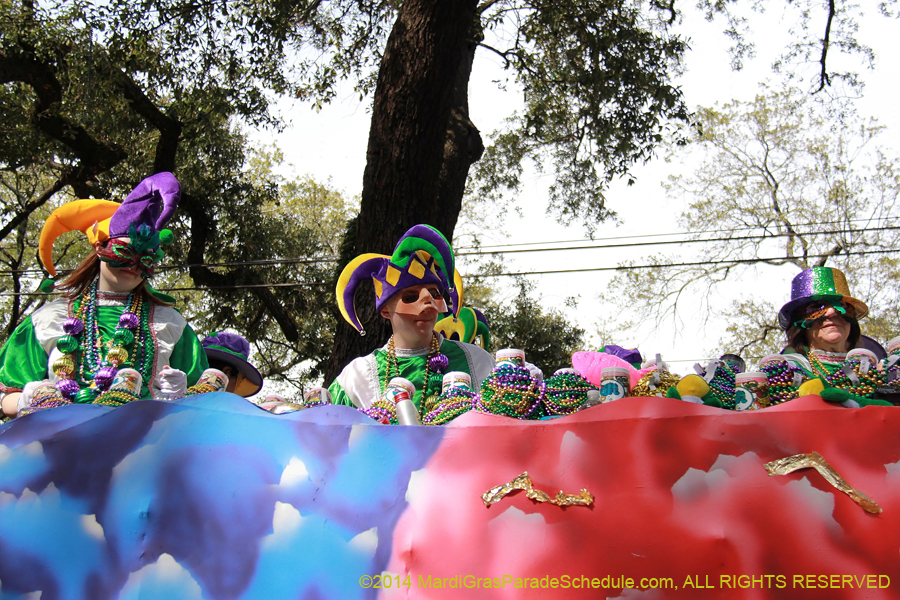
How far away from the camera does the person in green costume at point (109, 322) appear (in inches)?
110

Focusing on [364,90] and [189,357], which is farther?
[364,90]

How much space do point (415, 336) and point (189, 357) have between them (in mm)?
941

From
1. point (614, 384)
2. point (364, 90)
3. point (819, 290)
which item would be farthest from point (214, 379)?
point (364, 90)

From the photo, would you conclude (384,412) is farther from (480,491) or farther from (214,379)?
(214,379)

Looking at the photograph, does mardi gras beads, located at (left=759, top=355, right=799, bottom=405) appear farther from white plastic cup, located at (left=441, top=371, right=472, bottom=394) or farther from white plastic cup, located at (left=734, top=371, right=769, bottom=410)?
white plastic cup, located at (left=441, top=371, right=472, bottom=394)

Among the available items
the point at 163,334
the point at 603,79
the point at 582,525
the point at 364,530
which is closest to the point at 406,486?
the point at 364,530

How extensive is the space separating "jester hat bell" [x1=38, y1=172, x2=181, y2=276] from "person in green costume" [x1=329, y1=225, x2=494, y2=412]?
3.13 feet

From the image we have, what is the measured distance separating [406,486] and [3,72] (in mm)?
7196

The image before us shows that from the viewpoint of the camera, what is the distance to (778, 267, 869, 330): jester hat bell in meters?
3.06

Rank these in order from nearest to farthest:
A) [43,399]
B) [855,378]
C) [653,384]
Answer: [653,384], [855,378], [43,399]

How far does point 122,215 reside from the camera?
305 centimetres

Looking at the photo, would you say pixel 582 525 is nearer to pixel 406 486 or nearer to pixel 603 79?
pixel 406 486

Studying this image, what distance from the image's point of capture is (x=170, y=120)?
8062 millimetres

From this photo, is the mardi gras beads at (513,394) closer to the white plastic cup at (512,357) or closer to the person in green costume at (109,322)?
the white plastic cup at (512,357)
